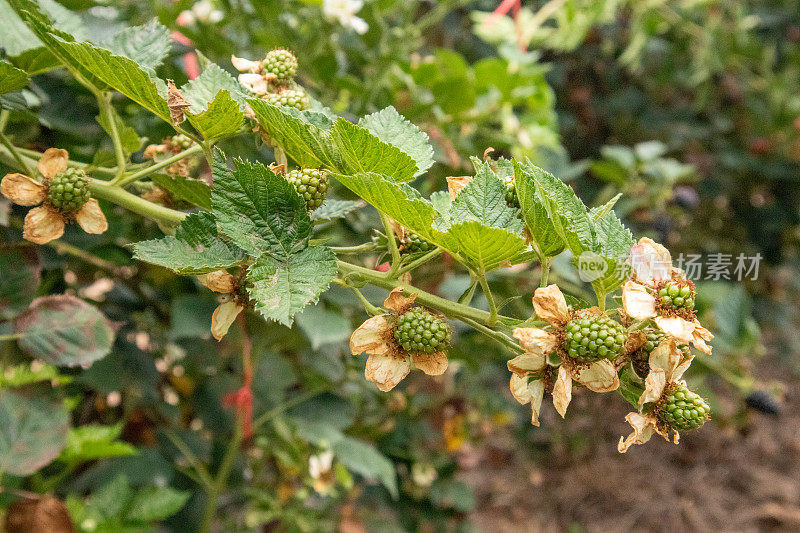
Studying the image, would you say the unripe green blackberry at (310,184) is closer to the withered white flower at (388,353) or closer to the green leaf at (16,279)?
the withered white flower at (388,353)

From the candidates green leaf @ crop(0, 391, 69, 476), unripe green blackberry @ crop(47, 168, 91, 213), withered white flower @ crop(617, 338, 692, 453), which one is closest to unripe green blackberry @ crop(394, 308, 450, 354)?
withered white flower @ crop(617, 338, 692, 453)

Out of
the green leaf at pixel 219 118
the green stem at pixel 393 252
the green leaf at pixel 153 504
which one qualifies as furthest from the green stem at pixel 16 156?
the green leaf at pixel 153 504

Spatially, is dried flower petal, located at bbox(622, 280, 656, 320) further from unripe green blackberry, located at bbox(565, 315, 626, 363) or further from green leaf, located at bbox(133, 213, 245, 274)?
green leaf, located at bbox(133, 213, 245, 274)

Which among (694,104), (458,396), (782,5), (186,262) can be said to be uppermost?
(186,262)

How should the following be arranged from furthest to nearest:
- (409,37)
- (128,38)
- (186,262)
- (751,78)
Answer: (751,78) → (409,37) → (128,38) → (186,262)

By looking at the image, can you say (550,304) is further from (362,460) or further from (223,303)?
(362,460)

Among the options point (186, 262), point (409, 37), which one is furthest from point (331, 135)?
point (409, 37)

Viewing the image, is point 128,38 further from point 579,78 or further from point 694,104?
point 694,104
